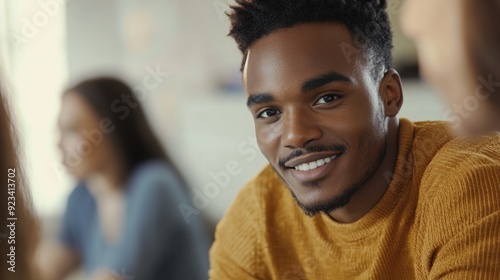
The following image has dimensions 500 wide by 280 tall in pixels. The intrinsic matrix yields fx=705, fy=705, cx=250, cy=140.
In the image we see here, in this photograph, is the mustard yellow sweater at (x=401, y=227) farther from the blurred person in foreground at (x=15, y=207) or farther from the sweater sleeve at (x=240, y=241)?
the blurred person in foreground at (x=15, y=207)

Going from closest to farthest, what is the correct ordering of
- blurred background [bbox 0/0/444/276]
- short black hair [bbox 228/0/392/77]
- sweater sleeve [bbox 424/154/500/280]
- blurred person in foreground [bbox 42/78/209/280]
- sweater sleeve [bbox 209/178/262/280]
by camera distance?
sweater sleeve [bbox 424/154/500/280] < short black hair [bbox 228/0/392/77] < sweater sleeve [bbox 209/178/262/280] < blurred person in foreground [bbox 42/78/209/280] < blurred background [bbox 0/0/444/276]

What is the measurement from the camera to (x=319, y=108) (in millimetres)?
730

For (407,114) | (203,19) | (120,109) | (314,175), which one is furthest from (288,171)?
(203,19)

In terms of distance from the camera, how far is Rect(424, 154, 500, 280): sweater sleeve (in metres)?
0.64

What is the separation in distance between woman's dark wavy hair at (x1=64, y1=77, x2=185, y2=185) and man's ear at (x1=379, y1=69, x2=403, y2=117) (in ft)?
1.52

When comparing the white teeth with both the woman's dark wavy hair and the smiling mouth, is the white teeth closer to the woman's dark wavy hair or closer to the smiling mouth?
the smiling mouth

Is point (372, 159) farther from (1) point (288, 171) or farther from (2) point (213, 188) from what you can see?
(2) point (213, 188)

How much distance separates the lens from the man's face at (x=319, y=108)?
2.39 ft

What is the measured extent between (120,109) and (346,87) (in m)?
0.50

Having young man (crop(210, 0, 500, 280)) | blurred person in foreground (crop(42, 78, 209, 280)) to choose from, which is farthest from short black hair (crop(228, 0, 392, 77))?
blurred person in foreground (crop(42, 78, 209, 280))

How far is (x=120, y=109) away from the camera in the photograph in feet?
3.69

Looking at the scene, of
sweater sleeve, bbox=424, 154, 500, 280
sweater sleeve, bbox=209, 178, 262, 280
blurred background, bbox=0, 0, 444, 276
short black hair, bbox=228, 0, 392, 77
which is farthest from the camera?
blurred background, bbox=0, 0, 444, 276

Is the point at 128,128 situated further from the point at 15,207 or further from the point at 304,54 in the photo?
the point at 304,54

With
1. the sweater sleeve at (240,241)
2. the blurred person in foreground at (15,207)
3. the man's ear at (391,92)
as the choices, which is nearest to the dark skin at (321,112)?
the man's ear at (391,92)
